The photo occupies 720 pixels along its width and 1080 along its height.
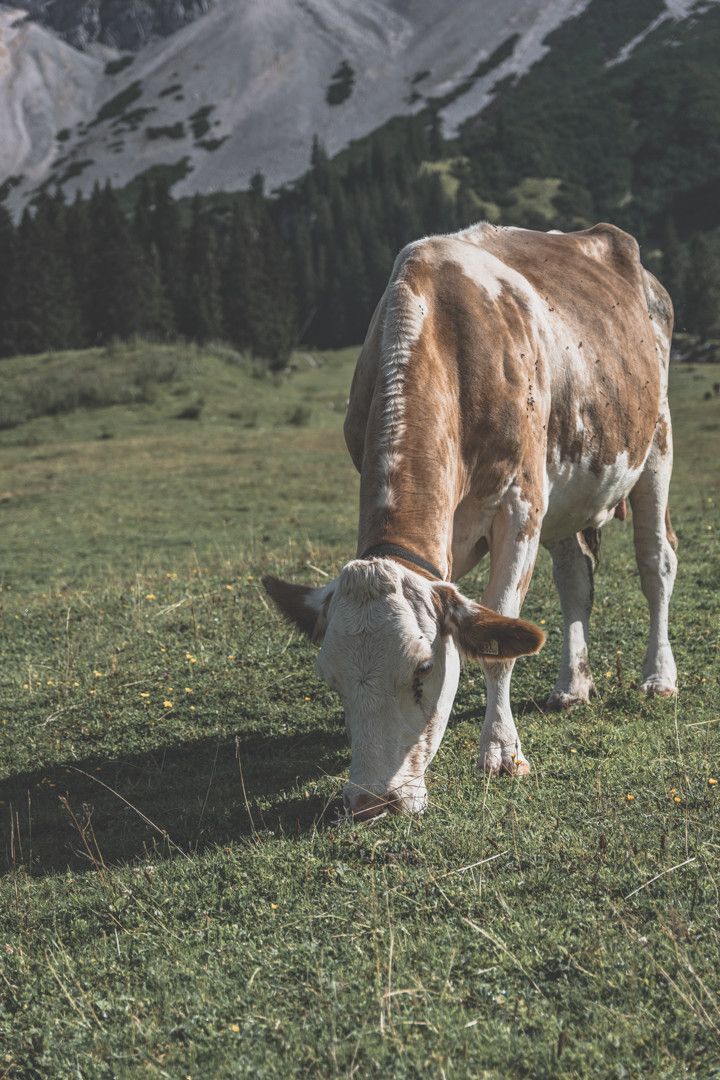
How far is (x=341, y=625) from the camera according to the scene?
505 centimetres

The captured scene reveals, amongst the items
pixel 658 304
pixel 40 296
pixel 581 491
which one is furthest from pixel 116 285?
pixel 581 491

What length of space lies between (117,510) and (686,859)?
16782mm

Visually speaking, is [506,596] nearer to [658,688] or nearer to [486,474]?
[486,474]

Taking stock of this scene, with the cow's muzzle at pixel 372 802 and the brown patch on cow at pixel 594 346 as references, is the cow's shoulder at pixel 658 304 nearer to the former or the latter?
the brown patch on cow at pixel 594 346

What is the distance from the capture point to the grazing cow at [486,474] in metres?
5.05

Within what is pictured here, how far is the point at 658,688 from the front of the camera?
7445 mm

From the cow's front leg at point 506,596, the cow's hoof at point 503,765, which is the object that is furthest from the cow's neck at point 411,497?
the cow's hoof at point 503,765

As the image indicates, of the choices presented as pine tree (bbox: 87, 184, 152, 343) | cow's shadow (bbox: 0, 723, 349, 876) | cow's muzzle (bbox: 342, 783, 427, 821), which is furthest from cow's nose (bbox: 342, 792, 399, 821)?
pine tree (bbox: 87, 184, 152, 343)

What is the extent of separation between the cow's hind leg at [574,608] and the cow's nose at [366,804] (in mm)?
2727

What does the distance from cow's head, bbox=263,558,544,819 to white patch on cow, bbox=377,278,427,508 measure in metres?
0.62

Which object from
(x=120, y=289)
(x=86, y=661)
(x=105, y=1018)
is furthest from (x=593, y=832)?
(x=120, y=289)

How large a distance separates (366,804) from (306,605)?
1050 mm

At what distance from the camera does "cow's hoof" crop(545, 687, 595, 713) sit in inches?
291

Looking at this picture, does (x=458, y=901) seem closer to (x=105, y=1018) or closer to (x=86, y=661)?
(x=105, y=1018)
